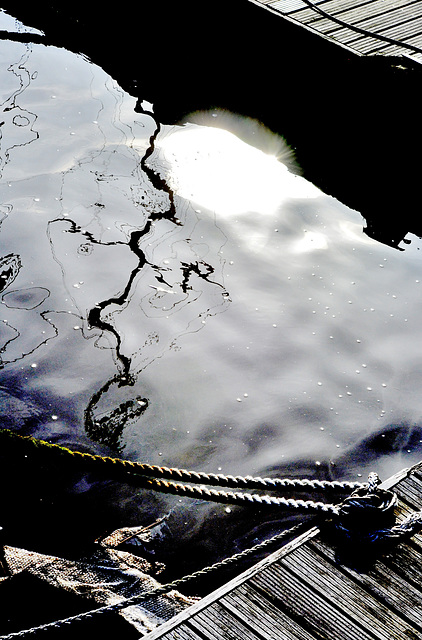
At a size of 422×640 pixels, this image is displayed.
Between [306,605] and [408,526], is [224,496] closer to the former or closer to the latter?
[306,605]

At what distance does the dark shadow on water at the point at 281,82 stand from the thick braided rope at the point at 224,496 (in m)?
4.26

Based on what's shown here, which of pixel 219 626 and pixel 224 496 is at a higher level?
pixel 224 496

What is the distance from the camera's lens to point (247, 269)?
592 centimetres

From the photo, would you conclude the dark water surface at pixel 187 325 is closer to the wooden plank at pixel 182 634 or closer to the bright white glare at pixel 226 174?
the bright white glare at pixel 226 174

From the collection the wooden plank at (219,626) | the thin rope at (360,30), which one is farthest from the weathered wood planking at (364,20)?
the wooden plank at (219,626)

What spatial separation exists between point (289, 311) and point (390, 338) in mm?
1007

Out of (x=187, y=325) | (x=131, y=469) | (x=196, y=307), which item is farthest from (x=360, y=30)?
(x=131, y=469)

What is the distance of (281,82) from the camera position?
8.65 metres

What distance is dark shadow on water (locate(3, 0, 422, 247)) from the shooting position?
707cm

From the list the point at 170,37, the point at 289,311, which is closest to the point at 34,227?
the point at 289,311

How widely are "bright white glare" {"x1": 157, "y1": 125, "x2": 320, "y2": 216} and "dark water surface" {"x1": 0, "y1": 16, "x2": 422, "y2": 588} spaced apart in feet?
0.10

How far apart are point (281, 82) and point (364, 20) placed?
1482mm

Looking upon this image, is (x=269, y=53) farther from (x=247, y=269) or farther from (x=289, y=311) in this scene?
(x=289, y=311)

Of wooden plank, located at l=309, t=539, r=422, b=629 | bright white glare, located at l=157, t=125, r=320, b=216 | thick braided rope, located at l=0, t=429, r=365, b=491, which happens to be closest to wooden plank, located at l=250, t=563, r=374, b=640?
wooden plank, located at l=309, t=539, r=422, b=629
